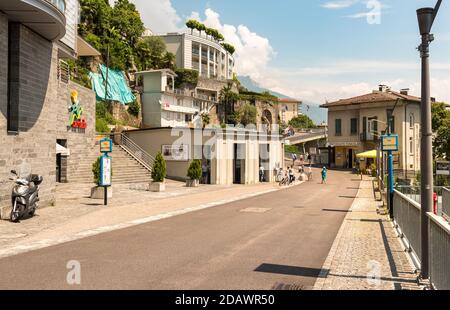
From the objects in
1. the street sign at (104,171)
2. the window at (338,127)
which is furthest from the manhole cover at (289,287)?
the window at (338,127)

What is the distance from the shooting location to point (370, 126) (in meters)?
54.4

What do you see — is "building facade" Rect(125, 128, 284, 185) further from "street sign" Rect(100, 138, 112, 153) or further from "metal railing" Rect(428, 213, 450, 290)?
"metal railing" Rect(428, 213, 450, 290)

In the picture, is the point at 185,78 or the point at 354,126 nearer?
the point at 354,126

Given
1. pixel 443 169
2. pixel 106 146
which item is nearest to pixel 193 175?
pixel 106 146

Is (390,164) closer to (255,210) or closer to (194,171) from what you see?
(255,210)

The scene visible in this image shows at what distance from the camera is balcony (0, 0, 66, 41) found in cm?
1304

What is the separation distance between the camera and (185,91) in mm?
68188

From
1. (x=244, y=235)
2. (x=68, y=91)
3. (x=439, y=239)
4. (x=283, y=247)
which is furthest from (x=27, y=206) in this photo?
(x=68, y=91)

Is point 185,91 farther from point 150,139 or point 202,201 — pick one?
point 202,201

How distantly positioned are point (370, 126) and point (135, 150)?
1316 inches

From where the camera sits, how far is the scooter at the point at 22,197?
13.1m

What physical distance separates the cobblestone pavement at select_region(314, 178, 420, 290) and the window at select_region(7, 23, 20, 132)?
11.6 m

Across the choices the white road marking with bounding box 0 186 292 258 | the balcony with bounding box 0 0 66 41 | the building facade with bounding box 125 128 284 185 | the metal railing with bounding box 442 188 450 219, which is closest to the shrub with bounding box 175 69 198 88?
the building facade with bounding box 125 128 284 185
